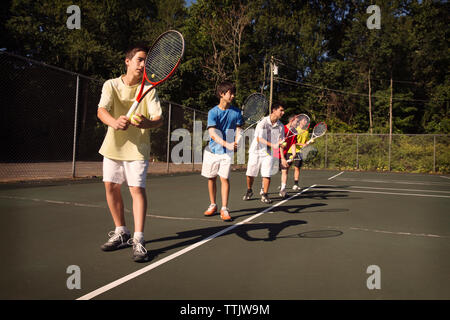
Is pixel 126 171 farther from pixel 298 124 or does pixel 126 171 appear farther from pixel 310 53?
pixel 310 53

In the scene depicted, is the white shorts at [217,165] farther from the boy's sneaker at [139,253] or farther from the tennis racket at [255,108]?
the boy's sneaker at [139,253]

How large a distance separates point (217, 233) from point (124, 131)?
6.08 feet

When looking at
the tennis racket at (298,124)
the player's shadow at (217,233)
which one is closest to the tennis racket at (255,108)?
the player's shadow at (217,233)

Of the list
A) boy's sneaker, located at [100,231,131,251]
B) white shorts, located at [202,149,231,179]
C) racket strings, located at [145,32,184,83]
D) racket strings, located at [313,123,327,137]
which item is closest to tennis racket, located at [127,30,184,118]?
racket strings, located at [145,32,184,83]

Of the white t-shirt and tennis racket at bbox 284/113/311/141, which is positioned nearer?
the white t-shirt

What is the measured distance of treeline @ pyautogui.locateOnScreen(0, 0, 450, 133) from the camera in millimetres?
31844

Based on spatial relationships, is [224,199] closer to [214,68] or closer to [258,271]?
[258,271]

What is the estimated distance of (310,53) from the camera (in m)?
39.2

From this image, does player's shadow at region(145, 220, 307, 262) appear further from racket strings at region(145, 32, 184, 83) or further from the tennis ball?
racket strings at region(145, 32, 184, 83)

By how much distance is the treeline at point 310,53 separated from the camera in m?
31.8

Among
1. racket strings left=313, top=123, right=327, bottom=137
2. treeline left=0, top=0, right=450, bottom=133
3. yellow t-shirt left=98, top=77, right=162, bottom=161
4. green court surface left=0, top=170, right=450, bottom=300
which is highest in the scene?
treeline left=0, top=0, right=450, bottom=133

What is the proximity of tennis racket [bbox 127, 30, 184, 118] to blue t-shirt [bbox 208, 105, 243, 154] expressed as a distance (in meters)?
1.96

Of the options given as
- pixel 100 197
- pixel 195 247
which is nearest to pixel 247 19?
pixel 100 197

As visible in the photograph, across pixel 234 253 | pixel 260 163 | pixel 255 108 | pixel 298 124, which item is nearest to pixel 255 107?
pixel 255 108
